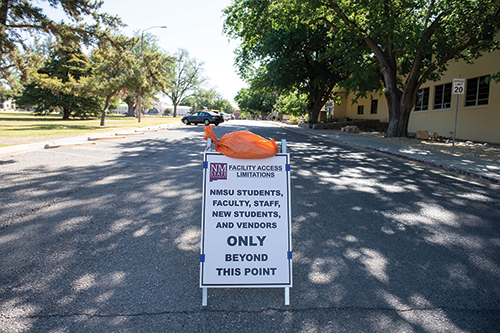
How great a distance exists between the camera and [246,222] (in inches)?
120

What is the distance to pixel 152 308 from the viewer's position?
2.70 metres

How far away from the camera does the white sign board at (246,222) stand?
2949 mm

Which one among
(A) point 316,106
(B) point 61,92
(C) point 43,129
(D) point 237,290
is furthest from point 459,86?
(B) point 61,92

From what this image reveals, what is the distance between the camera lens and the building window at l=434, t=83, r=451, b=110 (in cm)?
2106

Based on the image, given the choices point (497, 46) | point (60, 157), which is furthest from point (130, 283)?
point (497, 46)

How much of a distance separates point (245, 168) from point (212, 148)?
1.75 ft

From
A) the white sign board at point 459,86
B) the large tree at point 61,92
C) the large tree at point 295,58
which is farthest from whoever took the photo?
the large tree at point 61,92

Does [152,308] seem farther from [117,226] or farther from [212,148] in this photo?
[117,226]

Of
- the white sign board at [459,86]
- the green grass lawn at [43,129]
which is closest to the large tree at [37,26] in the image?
the green grass lawn at [43,129]

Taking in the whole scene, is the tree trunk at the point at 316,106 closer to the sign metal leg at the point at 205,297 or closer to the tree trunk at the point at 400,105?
the tree trunk at the point at 400,105

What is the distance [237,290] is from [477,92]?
20.4 metres

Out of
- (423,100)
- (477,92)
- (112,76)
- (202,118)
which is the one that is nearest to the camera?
(477,92)

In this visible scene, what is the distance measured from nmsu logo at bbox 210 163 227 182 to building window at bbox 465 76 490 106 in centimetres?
1918

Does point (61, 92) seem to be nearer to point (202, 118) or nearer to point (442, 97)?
point (202, 118)
